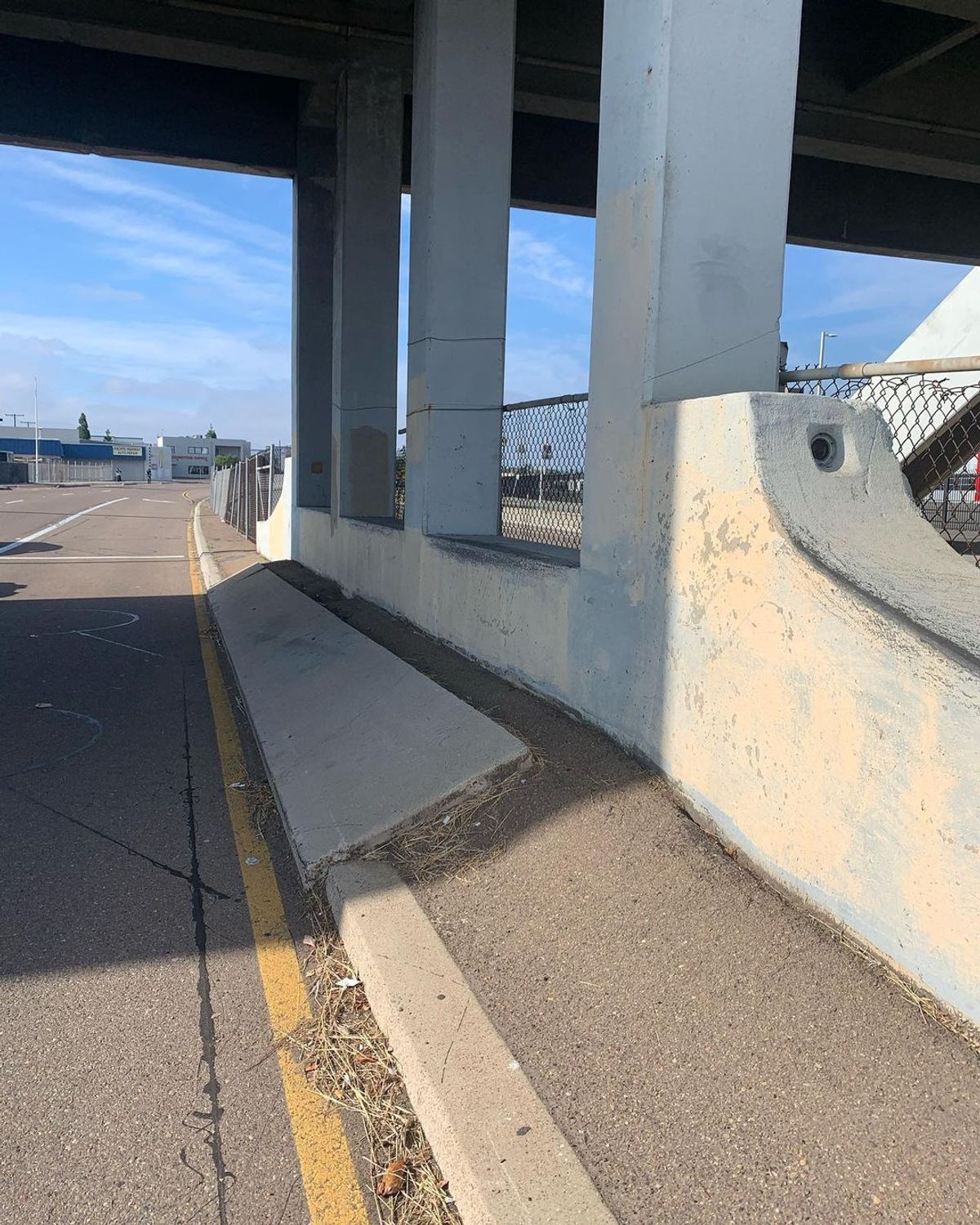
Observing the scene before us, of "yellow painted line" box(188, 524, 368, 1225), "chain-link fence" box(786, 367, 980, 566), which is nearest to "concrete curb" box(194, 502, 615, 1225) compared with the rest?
"yellow painted line" box(188, 524, 368, 1225)

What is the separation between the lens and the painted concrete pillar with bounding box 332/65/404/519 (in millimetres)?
11359

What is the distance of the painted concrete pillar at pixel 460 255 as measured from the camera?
736 centimetres

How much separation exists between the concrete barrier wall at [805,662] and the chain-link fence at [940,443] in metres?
0.40

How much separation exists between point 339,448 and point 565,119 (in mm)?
6463

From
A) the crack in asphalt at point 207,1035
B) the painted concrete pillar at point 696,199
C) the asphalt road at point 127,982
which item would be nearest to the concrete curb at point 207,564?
the asphalt road at point 127,982

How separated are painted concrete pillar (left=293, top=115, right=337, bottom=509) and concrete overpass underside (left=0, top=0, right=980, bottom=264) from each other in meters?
0.63

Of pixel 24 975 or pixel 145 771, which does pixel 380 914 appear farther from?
pixel 145 771

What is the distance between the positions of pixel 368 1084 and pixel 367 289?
33.2 feet

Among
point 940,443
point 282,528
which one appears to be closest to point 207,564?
point 282,528

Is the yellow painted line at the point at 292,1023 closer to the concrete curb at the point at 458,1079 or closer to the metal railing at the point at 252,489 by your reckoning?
the concrete curb at the point at 458,1079

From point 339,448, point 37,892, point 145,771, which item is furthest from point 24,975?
point 339,448

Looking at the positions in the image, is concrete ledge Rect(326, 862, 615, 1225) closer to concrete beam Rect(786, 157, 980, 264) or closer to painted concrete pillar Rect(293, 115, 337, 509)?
painted concrete pillar Rect(293, 115, 337, 509)

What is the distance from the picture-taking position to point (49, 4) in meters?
11.0

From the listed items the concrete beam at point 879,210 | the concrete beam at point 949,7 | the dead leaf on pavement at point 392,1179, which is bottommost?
the dead leaf on pavement at point 392,1179
